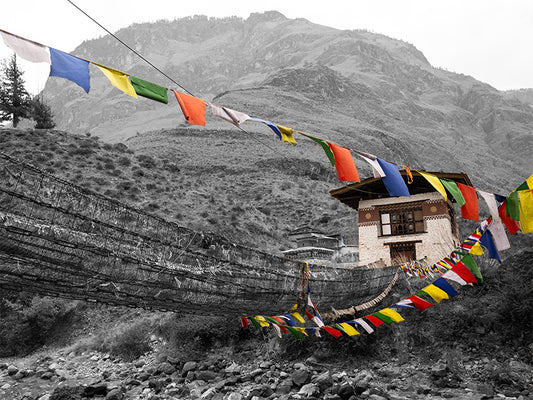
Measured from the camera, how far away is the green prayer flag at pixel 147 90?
19.5 feet

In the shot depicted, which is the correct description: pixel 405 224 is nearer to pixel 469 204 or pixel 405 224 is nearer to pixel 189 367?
pixel 469 204

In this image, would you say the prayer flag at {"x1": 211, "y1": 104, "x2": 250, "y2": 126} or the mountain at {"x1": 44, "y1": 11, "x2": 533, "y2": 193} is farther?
the mountain at {"x1": 44, "y1": 11, "x2": 533, "y2": 193}

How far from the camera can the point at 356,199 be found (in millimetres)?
20344

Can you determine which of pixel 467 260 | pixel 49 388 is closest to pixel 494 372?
pixel 467 260

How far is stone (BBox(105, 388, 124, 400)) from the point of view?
9.85 m

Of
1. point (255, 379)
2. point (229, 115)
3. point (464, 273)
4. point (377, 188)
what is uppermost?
point (229, 115)

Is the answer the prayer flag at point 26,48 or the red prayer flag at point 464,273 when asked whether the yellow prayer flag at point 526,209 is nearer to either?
the red prayer flag at point 464,273

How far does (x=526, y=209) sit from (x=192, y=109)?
8.01 meters

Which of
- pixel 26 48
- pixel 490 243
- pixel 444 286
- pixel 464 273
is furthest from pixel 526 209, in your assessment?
pixel 26 48

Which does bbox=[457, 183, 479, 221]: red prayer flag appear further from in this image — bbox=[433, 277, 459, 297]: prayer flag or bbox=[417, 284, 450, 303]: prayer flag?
A: bbox=[417, 284, 450, 303]: prayer flag

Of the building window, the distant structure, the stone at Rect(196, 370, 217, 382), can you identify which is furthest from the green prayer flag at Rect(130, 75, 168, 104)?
the distant structure

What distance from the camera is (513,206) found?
30.2 ft

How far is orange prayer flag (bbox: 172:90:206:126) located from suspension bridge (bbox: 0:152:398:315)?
82.0 inches

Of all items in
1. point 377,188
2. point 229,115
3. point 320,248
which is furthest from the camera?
point 320,248
